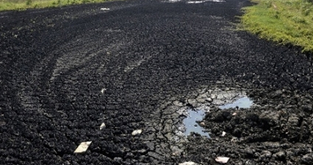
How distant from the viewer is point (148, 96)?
1182cm

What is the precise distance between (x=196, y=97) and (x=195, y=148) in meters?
3.31

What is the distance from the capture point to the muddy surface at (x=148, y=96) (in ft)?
28.2

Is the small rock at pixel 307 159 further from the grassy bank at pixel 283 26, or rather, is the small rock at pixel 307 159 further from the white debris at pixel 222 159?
the grassy bank at pixel 283 26

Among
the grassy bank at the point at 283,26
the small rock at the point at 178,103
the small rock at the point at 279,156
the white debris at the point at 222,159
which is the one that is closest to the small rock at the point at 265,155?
the small rock at the point at 279,156

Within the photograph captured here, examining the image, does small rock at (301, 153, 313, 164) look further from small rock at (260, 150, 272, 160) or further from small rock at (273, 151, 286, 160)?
small rock at (260, 150, 272, 160)

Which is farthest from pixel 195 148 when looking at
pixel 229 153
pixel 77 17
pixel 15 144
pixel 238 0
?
pixel 238 0

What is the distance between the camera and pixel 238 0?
39.6 m

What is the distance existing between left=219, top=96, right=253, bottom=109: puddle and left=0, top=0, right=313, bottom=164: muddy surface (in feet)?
0.58

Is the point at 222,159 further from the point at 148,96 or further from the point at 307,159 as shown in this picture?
the point at 148,96

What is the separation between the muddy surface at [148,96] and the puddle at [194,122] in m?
0.14

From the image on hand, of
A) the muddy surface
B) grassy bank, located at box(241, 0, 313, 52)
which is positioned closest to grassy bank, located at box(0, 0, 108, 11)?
the muddy surface

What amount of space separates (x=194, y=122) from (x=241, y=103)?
2.20m

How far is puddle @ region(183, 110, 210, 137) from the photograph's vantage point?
9763 mm

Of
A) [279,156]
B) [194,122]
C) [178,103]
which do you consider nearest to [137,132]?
[194,122]
